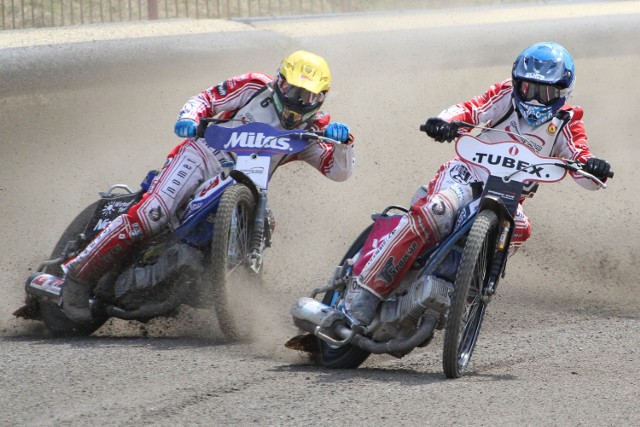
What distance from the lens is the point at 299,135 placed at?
8.34 meters

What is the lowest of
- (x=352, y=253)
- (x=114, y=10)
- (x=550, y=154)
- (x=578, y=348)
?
(x=578, y=348)

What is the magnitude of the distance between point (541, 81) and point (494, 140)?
0.47 meters

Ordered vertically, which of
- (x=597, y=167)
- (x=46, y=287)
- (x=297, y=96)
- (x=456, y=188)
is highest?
(x=297, y=96)

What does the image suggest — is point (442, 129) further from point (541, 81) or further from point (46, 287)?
point (46, 287)

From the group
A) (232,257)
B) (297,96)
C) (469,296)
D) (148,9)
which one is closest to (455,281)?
(469,296)

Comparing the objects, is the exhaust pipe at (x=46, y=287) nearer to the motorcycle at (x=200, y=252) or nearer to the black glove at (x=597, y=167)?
the motorcycle at (x=200, y=252)

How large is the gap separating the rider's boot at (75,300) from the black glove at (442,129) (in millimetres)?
2687

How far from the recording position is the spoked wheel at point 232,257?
298 inches

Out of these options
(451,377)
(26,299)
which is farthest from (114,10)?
(451,377)

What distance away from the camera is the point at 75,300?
832 cm

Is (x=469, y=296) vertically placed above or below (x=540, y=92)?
below

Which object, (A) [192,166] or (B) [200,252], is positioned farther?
(A) [192,166]

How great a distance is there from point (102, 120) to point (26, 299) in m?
5.01

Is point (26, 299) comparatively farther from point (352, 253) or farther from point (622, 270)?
point (622, 270)
